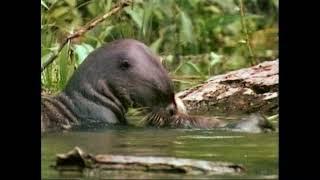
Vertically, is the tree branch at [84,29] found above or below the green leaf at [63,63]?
above

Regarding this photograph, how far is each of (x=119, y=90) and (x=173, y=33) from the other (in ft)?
10.0

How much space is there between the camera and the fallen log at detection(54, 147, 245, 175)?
2.90m

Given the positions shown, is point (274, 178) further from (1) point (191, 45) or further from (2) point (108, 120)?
(1) point (191, 45)

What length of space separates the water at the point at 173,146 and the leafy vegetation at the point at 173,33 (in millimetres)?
1339

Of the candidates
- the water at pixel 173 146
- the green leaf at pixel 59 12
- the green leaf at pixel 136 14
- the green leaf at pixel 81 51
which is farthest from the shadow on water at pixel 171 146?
the green leaf at pixel 59 12

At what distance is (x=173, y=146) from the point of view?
3.79 metres

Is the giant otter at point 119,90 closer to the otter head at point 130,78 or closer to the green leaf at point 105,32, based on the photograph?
the otter head at point 130,78

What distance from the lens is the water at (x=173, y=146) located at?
118 inches

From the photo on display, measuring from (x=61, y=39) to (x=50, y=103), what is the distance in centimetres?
132

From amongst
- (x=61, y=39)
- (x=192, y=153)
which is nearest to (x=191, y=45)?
(x=61, y=39)

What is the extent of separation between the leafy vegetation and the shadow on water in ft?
4.35

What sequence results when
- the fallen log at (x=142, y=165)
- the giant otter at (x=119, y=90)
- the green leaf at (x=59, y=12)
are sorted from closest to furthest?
the fallen log at (x=142, y=165)
the giant otter at (x=119, y=90)
the green leaf at (x=59, y=12)

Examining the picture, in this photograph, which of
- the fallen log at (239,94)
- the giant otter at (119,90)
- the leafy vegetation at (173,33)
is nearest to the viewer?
the giant otter at (119,90)

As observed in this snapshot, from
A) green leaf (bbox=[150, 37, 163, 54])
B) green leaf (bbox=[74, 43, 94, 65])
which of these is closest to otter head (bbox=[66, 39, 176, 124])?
green leaf (bbox=[74, 43, 94, 65])
